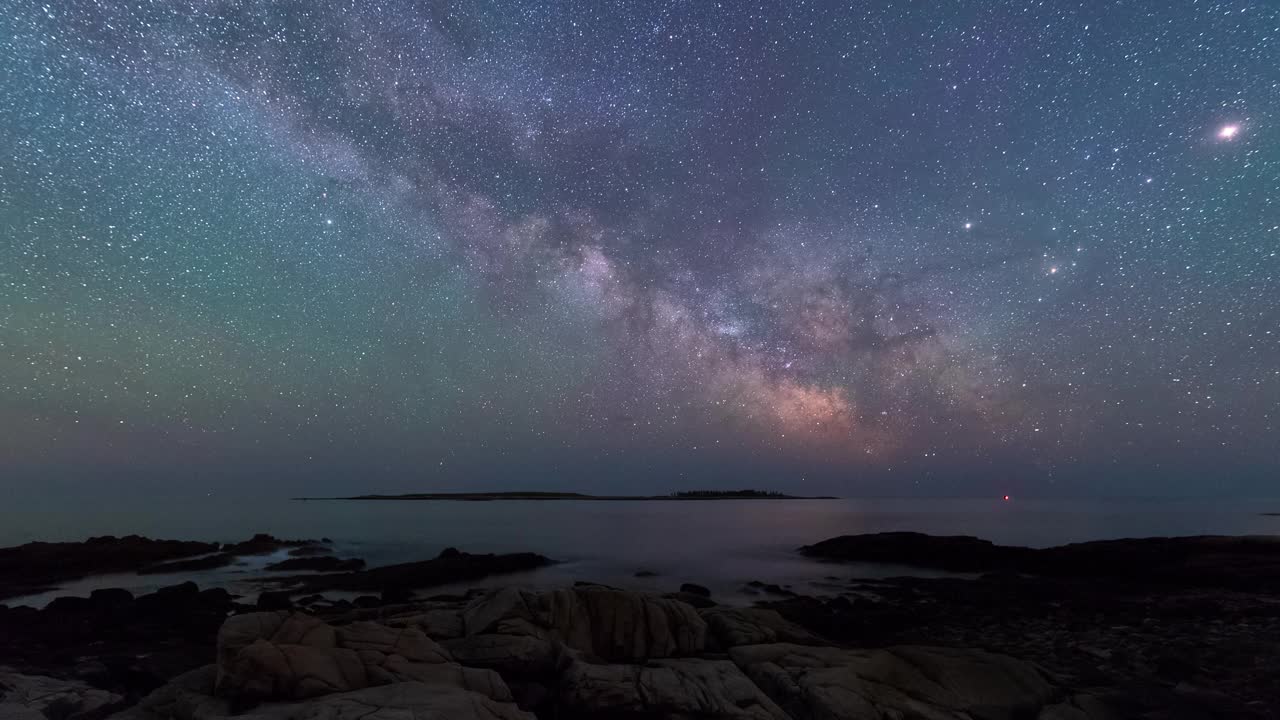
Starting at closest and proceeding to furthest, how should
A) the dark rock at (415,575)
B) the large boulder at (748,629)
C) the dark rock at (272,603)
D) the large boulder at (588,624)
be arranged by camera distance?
the large boulder at (588,624)
the large boulder at (748,629)
the dark rock at (272,603)
the dark rock at (415,575)

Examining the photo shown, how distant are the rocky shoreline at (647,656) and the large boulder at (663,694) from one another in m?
0.04

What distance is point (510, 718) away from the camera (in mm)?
9625

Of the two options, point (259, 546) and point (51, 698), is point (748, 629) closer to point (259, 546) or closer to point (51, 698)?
point (51, 698)

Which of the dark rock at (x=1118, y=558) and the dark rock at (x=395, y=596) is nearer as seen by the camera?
→ the dark rock at (x=395, y=596)

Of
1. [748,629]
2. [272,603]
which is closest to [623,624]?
[748,629]

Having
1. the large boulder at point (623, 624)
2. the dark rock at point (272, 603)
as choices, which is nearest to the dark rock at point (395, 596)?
the dark rock at point (272, 603)

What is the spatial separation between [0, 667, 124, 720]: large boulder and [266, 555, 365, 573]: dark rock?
2786cm

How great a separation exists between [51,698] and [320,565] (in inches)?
1268

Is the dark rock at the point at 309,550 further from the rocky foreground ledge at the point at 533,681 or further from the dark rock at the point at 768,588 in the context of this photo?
the rocky foreground ledge at the point at 533,681

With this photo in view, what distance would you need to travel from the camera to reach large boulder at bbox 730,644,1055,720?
37.8 feet

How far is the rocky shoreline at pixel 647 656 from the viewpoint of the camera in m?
11.0

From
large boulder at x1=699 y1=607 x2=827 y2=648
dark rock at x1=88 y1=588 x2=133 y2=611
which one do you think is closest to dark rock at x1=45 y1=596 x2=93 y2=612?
dark rock at x1=88 y1=588 x2=133 y2=611

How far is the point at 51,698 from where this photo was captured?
11672 millimetres

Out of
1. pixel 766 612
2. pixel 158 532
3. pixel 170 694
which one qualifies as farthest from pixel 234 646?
pixel 158 532
